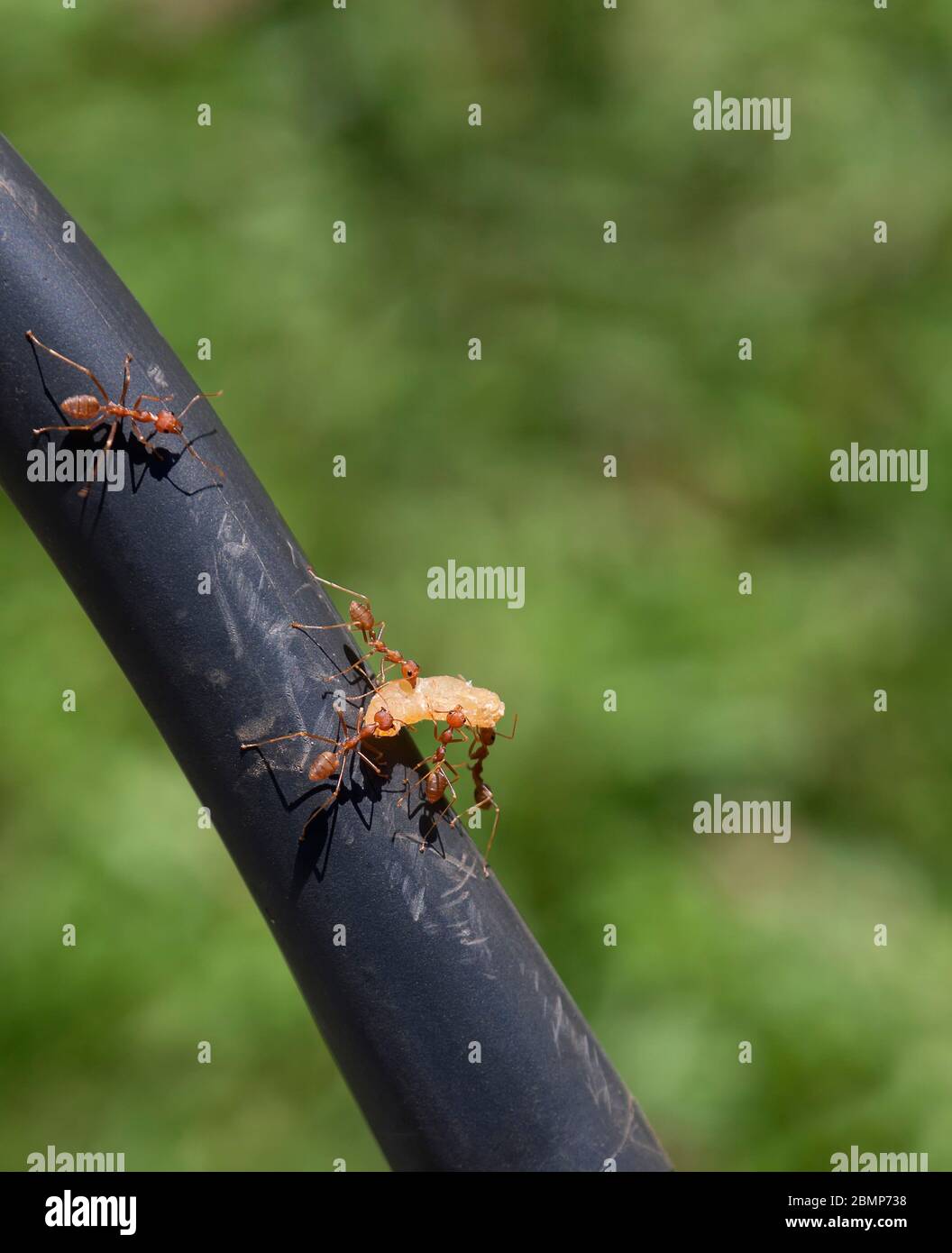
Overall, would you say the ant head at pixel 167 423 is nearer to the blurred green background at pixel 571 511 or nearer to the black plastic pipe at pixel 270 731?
the black plastic pipe at pixel 270 731

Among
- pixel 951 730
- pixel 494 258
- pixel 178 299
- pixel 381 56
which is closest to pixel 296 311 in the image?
pixel 178 299

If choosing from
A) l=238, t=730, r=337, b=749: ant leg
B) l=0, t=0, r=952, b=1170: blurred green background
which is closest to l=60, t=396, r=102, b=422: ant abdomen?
l=238, t=730, r=337, b=749: ant leg

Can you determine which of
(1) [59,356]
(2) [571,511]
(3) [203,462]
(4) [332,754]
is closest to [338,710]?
(4) [332,754]

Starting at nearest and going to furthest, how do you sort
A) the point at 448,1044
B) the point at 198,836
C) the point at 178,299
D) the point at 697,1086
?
1. the point at 448,1044
2. the point at 697,1086
3. the point at 198,836
4. the point at 178,299

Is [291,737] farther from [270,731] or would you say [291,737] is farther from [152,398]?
[152,398]

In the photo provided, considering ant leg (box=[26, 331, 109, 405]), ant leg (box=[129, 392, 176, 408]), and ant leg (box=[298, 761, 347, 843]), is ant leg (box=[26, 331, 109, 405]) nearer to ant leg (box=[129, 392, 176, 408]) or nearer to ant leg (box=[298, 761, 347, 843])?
ant leg (box=[129, 392, 176, 408])

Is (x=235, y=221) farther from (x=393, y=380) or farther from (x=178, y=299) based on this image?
(x=393, y=380)
